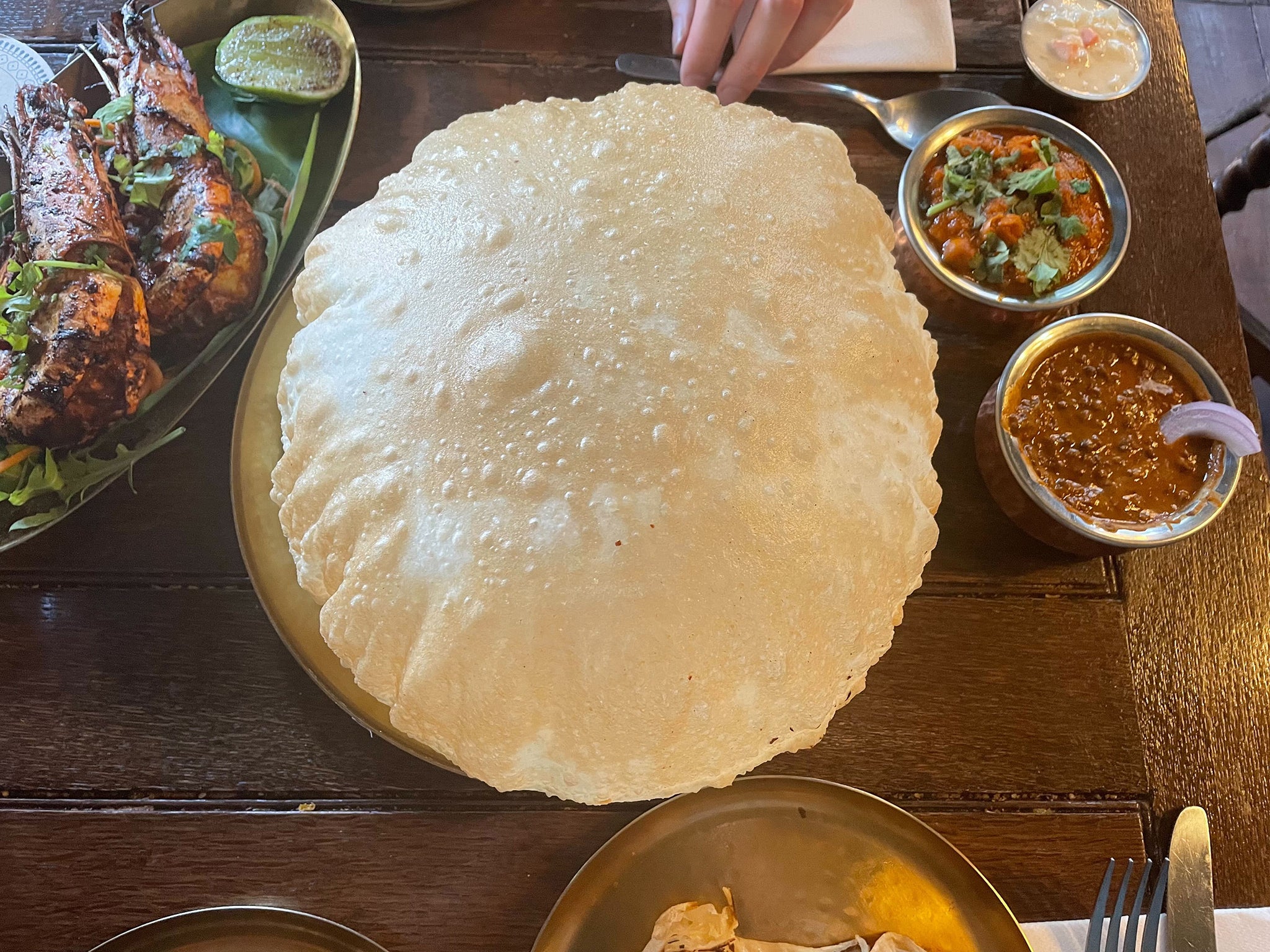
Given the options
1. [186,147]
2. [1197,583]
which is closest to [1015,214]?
[1197,583]

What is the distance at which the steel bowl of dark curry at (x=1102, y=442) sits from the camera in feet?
3.87

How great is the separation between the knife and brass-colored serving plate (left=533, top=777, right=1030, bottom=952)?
28 cm

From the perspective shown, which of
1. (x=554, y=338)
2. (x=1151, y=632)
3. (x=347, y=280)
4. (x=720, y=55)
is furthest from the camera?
(x=720, y=55)

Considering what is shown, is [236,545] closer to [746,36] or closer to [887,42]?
[746,36]

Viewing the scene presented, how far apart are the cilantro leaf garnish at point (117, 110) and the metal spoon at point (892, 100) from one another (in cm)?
85

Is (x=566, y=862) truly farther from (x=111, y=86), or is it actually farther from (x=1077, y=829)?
(x=111, y=86)

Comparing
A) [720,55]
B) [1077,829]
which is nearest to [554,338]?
[720,55]

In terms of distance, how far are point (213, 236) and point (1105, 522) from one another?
4.68 feet

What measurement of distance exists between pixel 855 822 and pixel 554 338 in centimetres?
77

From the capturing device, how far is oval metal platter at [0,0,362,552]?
121 centimetres

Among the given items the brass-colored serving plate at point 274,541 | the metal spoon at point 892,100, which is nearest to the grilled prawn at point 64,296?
the brass-colored serving plate at point 274,541

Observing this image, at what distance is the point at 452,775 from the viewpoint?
1158 mm

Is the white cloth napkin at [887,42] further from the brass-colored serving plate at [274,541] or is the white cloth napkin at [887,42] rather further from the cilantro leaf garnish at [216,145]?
the brass-colored serving plate at [274,541]

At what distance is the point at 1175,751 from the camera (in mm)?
1218
